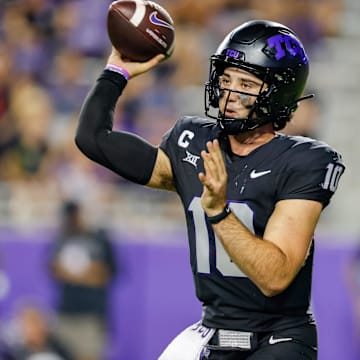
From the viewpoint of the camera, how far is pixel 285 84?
3867mm

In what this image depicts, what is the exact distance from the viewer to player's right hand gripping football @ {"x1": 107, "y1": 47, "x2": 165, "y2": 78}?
4.20 meters

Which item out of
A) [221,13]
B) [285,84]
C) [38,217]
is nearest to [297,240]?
[285,84]

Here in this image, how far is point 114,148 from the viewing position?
157 inches

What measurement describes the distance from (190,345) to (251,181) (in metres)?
0.63

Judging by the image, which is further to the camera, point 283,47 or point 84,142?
point 84,142

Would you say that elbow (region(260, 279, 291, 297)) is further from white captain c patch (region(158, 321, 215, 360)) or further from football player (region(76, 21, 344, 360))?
white captain c patch (region(158, 321, 215, 360))

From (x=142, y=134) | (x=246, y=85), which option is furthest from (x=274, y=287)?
(x=142, y=134)

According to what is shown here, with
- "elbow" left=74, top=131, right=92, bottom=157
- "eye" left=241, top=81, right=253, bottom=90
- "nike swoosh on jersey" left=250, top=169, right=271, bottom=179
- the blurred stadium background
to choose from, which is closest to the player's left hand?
"nike swoosh on jersey" left=250, top=169, right=271, bottom=179

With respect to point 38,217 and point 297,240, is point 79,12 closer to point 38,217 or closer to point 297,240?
point 38,217

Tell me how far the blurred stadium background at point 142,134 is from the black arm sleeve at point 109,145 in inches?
138

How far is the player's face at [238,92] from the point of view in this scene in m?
3.78

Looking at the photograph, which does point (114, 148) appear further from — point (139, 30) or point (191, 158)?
point (139, 30)

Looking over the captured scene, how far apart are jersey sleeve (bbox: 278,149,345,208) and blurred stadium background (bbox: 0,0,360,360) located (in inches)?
147

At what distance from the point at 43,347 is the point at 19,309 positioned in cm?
38
